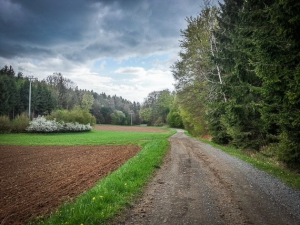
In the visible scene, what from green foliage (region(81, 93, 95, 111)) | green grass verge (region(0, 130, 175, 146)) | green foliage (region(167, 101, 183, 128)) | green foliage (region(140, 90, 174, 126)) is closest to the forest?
green grass verge (region(0, 130, 175, 146))

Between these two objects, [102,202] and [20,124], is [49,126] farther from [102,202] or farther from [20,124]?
[102,202]

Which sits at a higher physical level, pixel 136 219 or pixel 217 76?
pixel 217 76

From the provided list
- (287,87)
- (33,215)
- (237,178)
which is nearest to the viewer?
(33,215)

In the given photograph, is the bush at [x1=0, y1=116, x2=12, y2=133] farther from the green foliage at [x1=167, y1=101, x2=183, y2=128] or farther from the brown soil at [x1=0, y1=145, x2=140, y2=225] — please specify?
the green foliage at [x1=167, y1=101, x2=183, y2=128]

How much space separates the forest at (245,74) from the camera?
7205 millimetres

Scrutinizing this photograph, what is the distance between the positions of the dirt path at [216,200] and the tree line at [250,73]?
2708 mm

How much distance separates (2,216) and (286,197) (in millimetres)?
8634

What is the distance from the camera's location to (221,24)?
18078mm

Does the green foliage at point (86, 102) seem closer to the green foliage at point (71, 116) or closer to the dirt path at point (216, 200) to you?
the green foliage at point (71, 116)

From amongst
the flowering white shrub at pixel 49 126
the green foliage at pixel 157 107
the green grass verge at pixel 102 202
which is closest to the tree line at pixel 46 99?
the green foliage at pixel 157 107

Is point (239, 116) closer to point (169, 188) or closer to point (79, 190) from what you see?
point (169, 188)

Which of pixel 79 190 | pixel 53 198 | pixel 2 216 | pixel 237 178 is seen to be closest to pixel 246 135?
pixel 237 178

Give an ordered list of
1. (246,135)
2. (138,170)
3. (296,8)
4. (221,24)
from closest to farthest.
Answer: (296,8), (138,170), (246,135), (221,24)

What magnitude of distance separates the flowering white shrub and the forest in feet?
103
